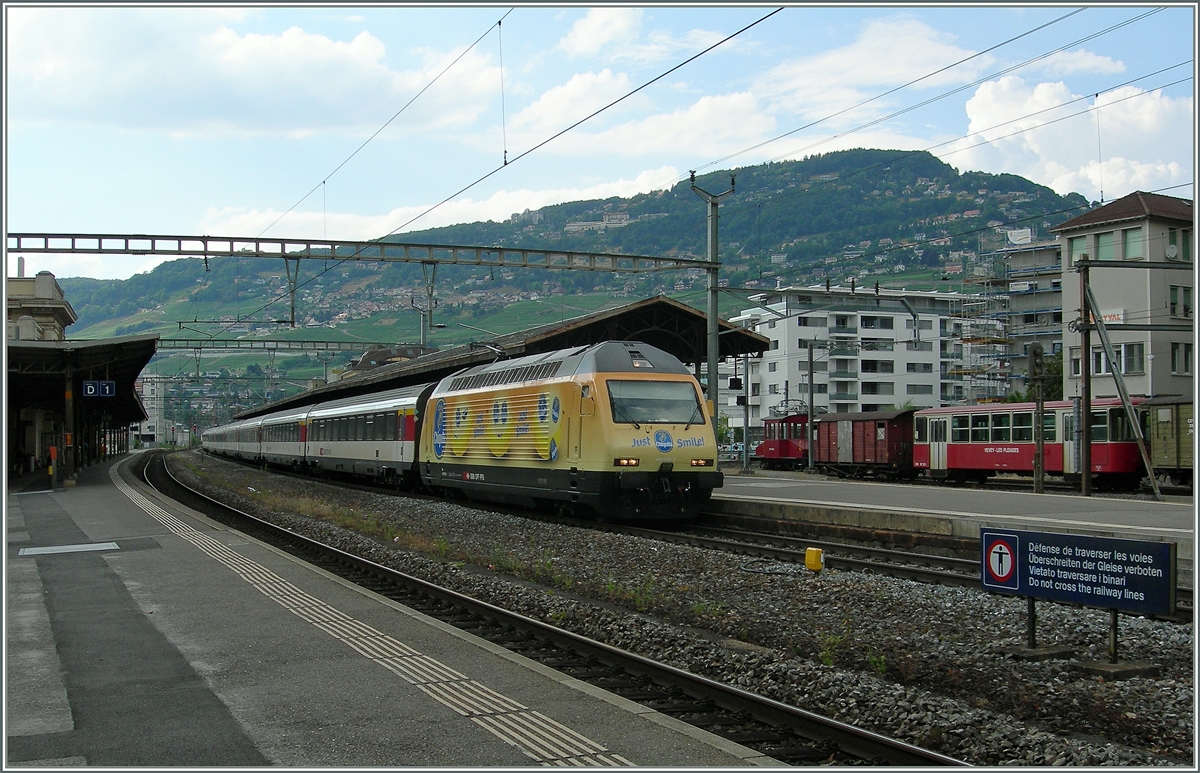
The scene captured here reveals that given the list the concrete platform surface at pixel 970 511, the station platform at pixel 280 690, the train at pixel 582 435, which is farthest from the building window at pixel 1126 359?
the station platform at pixel 280 690

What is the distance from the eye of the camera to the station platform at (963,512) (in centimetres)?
1577

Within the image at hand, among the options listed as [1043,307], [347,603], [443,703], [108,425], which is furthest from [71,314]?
[1043,307]

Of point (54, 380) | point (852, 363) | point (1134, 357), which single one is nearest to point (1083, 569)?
point (54, 380)

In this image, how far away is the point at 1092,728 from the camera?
21.4 ft

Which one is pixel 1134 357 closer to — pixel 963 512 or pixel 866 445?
pixel 866 445

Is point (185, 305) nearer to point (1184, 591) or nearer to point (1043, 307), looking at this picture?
point (1043, 307)

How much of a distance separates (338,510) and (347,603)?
Answer: 13311 mm

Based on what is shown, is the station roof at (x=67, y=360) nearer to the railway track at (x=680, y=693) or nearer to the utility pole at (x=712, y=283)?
the utility pole at (x=712, y=283)

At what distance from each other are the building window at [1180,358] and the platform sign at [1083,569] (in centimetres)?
4648

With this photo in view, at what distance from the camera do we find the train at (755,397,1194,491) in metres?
29.8

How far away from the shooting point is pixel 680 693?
299 inches

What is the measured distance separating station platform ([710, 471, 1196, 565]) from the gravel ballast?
12.2 feet

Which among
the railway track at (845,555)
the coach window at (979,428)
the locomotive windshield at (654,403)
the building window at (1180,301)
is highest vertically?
the building window at (1180,301)

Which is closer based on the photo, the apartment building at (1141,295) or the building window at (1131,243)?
the apartment building at (1141,295)
